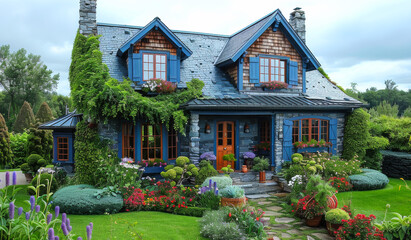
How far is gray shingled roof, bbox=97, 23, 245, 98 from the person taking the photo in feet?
42.0

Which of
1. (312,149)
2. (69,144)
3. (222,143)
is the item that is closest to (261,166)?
(222,143)

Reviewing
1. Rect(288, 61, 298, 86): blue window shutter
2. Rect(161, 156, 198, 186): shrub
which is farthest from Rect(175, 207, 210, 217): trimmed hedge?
Rect(288, 61, 298, 86): blue window shutter

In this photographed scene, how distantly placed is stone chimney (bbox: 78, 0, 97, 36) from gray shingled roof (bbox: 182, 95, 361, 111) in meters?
5.63

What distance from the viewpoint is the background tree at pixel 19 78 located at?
36.3m

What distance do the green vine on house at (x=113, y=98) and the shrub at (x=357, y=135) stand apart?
738 centimetres

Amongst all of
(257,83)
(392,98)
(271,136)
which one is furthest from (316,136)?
(392,98)

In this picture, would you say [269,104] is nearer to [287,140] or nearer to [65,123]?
[287,140]

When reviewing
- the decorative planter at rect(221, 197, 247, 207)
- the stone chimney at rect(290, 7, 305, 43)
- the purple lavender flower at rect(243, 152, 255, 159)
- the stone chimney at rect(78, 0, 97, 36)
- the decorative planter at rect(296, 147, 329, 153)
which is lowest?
the decorative planter at rect(221, 197, 247, 207)

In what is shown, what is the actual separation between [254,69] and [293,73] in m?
2.19

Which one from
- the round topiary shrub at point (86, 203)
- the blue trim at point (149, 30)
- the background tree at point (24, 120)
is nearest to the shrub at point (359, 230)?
the round topiary shrub at point (86, 203)

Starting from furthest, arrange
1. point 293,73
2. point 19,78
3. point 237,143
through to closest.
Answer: point 19,78 < point 293,73 < point 237,143

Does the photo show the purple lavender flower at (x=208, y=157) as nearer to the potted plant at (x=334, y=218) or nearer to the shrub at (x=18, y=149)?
the potted plant at (x=334, y=218)

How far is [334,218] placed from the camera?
23.3 ft

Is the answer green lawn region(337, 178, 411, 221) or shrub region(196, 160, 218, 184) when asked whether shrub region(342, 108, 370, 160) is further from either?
shrub region(196, 160, 218, 184)
